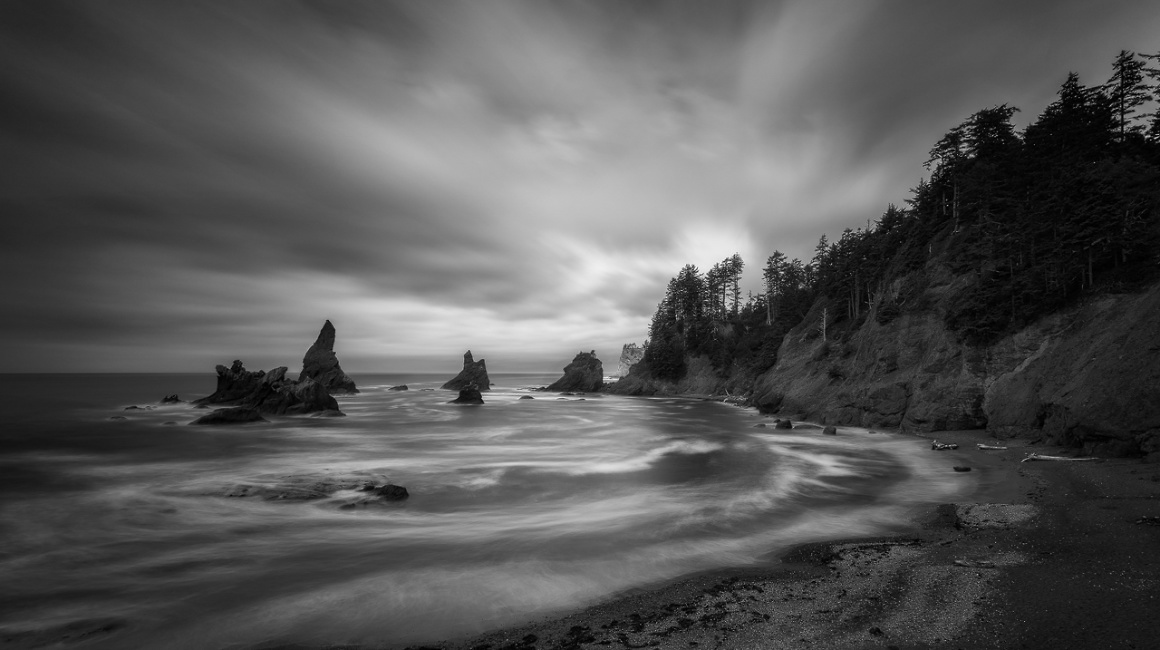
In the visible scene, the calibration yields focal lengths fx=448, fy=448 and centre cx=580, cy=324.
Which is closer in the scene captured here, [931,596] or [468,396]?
[931,596]

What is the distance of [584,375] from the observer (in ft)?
310

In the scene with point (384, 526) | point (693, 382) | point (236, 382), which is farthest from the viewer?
point (693, 382)

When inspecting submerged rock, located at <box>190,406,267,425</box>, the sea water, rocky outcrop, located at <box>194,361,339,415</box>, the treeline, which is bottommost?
the sea water

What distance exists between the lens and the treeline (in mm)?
22062

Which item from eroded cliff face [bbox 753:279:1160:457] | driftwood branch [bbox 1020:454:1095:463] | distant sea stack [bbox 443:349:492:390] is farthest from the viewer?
distant sea stack [bbox 443:349:492:390]

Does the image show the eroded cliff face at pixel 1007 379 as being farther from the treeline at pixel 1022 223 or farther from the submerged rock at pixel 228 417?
the submerged rock at pixel 228 417

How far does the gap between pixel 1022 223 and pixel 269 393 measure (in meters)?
63.2

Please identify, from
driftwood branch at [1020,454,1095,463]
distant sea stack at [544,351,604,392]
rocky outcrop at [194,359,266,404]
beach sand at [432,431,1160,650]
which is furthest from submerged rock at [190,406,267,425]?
distant sea stack at [544,351,604,392]

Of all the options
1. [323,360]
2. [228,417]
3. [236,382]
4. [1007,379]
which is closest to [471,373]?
[323,360]

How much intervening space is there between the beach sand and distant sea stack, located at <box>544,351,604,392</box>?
84.1 metres

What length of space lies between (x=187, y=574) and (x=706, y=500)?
1437cm

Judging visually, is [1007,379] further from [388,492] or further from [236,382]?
[236,382]

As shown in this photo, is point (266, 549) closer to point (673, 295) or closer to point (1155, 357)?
point (1155, 357)

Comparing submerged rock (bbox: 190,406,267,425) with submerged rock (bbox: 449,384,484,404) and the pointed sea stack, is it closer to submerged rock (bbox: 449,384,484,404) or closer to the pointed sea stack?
submerged rock (bbox: 449,384,484,404)
